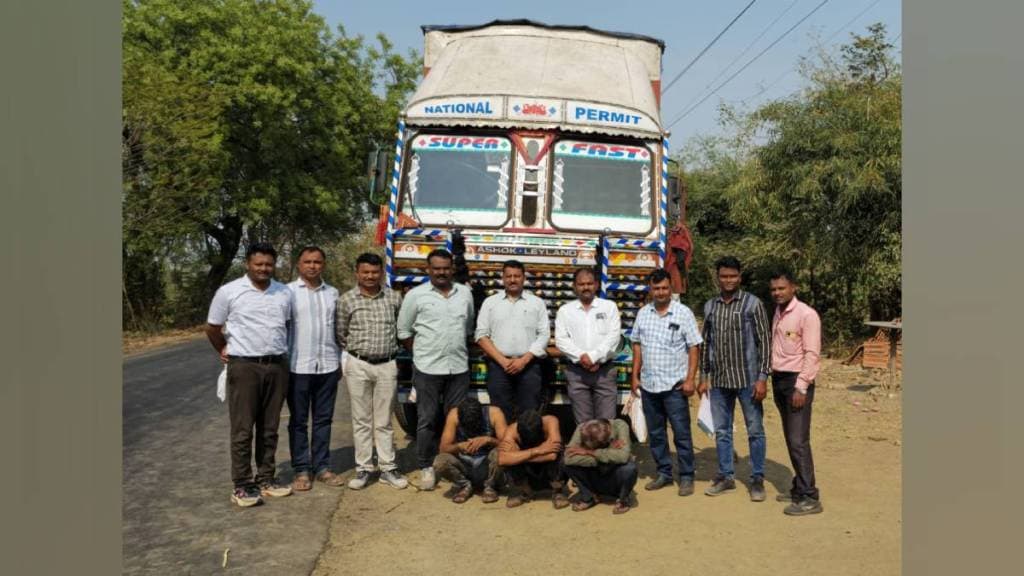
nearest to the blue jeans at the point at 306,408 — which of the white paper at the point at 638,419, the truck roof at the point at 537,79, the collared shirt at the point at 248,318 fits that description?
the collared shirt at the point at 248,318

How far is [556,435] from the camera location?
6.19m

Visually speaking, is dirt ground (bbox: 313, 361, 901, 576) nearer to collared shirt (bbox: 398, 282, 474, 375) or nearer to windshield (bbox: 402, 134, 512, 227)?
collared shirt (bbox: 398, 282, 474, 375)

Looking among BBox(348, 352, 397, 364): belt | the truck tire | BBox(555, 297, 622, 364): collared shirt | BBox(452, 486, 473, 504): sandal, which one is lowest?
BBox(452, 486, 473, 504): sandal

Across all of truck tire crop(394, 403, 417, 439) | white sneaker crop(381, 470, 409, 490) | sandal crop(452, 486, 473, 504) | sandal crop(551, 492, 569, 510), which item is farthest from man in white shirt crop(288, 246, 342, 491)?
sandal crop(551, 492, 569, 510)

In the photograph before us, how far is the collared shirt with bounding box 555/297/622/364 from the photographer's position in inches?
253

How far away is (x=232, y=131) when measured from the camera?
76.0 ft

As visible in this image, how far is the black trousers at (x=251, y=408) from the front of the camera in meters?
5.88

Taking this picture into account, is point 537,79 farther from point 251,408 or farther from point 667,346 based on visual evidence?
point 251,408

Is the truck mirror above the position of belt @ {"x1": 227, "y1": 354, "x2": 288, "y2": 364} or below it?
above

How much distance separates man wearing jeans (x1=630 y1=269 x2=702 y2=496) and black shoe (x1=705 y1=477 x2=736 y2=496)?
16 centimetres

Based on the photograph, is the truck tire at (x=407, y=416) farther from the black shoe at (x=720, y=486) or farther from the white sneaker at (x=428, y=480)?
the black shoe at (x=720, y=486)

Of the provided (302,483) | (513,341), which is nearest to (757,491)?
(513,341)

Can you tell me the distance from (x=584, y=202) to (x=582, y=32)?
2400mm

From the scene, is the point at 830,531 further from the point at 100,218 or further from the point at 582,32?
the point at 582,32
